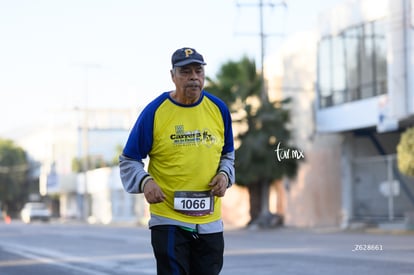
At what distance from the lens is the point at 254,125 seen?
35.8 meters

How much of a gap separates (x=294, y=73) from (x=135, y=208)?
87.0ft

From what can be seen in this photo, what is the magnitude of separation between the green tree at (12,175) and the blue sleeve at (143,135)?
96974mm

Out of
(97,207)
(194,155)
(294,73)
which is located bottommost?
(97,207)

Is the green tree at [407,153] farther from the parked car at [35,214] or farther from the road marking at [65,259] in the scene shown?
the parked car at [35,214]

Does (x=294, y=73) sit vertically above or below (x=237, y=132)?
above

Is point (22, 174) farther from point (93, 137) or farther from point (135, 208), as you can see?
point (135, 208)

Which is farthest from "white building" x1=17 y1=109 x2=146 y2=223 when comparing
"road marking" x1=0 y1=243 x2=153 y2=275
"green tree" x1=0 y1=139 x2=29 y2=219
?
"road marking" x1=0 y1=243 x2=153 y2=275

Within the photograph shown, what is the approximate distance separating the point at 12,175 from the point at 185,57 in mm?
98597

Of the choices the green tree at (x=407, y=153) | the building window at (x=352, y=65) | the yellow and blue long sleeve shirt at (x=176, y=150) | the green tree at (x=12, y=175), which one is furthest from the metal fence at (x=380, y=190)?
the green tree at (x=12, y=175)

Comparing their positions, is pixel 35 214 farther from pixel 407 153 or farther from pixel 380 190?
pixel 407 153

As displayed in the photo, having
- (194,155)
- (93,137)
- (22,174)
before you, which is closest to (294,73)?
(194,155)

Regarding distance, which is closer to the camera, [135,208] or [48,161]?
[135,208]

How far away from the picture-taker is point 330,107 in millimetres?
35906

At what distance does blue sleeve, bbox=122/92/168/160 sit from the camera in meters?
5.14
